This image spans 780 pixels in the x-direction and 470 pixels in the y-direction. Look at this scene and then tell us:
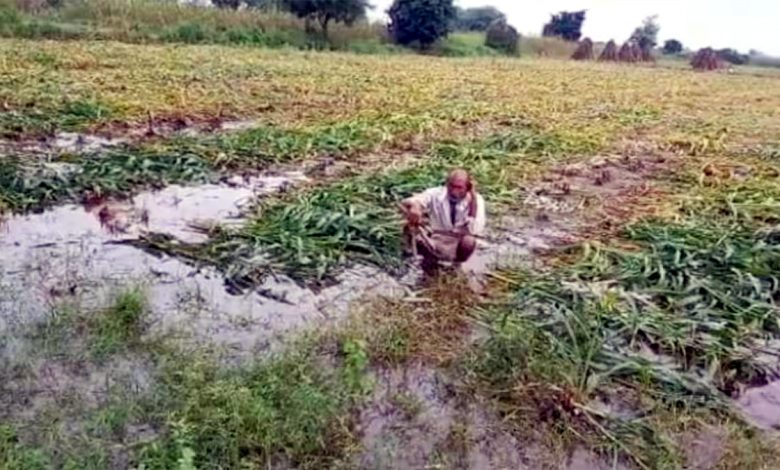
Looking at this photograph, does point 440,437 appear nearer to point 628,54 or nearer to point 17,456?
point 17,456

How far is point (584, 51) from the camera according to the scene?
3688 centimetres

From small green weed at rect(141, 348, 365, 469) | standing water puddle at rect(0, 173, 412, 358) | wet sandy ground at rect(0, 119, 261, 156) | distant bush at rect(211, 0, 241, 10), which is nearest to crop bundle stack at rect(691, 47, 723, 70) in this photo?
distant bush at rect(211, 0, 241, 10)

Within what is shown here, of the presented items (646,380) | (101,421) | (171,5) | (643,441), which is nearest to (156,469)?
(101,421)

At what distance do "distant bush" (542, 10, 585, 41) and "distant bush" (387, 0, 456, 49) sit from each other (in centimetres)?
1605

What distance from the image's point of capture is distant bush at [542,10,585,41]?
4328 cm

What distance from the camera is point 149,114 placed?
934 centimetres

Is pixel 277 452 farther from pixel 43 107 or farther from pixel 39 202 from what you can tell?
pixel 43 107

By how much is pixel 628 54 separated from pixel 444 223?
1357 inches

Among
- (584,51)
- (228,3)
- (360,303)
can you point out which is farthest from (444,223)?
(584,51)

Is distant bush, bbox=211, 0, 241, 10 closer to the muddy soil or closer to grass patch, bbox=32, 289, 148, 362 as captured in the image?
grass patch, bbox=32, 289, 148, 362

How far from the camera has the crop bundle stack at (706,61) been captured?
34.4m

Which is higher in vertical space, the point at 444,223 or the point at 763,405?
the point at 444,223

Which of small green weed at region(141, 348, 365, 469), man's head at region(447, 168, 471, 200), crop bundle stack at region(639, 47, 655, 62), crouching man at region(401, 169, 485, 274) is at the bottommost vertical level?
crop bundle stack at region(639, 47, 655, 62)

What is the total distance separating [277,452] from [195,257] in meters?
2.27
